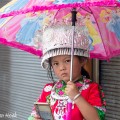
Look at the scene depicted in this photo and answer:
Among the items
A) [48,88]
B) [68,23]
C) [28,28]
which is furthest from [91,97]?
[28,28]

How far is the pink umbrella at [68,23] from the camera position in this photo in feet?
9.27

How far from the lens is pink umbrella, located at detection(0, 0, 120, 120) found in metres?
2.82

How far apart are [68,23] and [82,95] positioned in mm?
577

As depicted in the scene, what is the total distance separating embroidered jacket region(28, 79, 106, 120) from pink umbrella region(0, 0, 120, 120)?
43 cm

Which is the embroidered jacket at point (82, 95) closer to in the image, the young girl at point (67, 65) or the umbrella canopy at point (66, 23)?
the young girl at point (67, 65)

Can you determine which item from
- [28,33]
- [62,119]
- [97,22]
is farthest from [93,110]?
[28,33]

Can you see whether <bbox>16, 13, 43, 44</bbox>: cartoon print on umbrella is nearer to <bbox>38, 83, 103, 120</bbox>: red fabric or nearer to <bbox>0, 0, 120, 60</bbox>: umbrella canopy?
<bbox>0, 0, 120, 60</bbox>: umbrella canopy

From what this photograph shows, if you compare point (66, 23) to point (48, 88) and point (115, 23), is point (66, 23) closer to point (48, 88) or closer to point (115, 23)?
point (115, 23)

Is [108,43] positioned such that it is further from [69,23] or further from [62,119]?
[62,119]

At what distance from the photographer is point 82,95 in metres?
2.58

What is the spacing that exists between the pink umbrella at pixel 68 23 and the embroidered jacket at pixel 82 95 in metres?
0.43

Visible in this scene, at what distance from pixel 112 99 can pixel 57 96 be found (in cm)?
95

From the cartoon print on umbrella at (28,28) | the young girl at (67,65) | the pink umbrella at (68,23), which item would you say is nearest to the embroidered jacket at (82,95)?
the young girl at (67,65)

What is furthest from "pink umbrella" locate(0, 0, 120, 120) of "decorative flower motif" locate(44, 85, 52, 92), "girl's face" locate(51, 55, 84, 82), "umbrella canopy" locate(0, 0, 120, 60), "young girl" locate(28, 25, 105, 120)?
"decorative flower motif" locate(44, 85, 52, 92)
